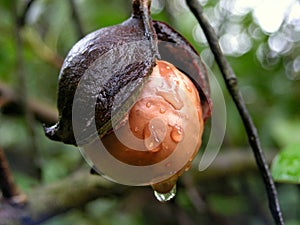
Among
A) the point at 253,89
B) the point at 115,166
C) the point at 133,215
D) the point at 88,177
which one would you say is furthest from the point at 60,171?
the point at 115,166

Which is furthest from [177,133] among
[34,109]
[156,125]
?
[34,109]

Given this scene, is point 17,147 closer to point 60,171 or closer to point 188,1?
point 60,171

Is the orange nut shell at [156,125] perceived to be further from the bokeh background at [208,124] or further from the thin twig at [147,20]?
the bokeh background at [208,124]

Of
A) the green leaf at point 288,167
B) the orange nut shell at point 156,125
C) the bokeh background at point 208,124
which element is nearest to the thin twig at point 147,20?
the orange nut shell at point 156,125

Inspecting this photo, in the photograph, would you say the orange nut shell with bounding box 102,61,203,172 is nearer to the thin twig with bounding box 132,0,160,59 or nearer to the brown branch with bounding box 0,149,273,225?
the thin twig with bounding box 132,0,160,59

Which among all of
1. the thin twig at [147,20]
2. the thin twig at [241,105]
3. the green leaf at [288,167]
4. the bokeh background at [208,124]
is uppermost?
the thin twig at [147,20]

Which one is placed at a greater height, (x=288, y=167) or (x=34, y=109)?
(x=288, y=167)

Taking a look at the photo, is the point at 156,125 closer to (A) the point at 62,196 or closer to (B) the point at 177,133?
(B) the point at 177,133

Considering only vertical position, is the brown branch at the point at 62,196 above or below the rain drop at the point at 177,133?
below
